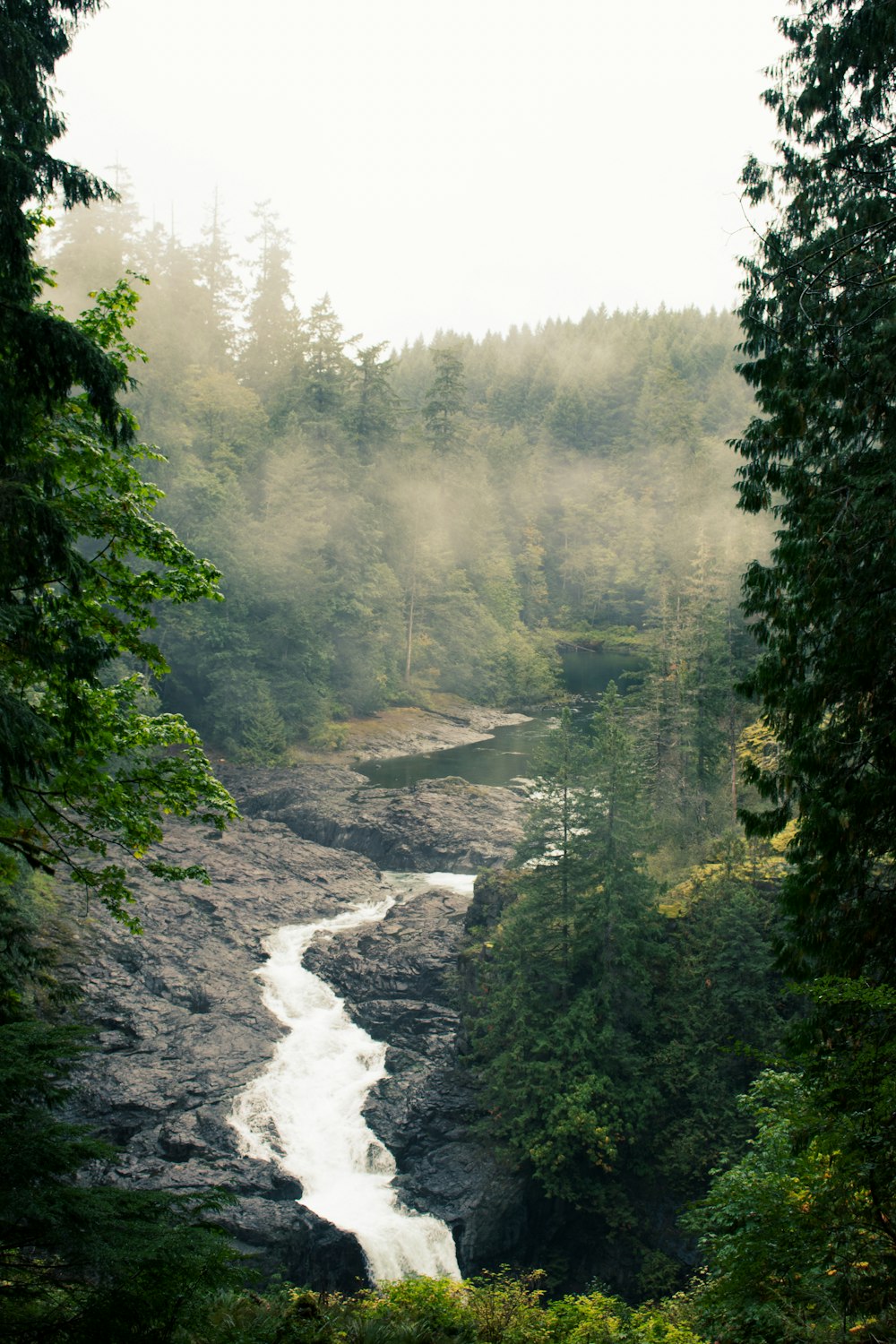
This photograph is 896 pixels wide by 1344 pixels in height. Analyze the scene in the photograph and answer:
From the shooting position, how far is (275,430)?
201 feet

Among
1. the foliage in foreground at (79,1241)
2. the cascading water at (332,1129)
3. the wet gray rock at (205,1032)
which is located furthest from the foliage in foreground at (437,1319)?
the wet gray rock at (205,1032)

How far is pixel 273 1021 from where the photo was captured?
74.1 feet

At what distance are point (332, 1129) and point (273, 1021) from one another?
4162 millimetres

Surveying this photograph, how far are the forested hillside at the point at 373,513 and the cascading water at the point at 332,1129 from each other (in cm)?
1615

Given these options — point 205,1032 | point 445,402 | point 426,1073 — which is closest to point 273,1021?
point 205,1032

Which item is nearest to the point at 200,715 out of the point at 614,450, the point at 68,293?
the point at 68,293

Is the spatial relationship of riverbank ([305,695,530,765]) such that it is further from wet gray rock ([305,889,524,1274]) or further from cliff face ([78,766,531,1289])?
wet gray rock ([305,889,524,1274])

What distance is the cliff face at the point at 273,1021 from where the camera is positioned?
671 inches

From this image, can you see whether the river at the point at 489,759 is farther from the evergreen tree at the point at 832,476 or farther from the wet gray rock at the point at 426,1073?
the evergreen tree at the point at 832,476

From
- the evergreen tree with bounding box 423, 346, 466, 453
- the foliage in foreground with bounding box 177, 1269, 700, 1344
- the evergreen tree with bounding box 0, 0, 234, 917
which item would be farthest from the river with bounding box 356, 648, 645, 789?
the evergreen tree with bounding box 0, 0, 234, 917

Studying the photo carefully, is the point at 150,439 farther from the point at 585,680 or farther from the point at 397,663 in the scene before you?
the point at 585,680

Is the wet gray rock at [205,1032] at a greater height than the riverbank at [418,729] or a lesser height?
lesser

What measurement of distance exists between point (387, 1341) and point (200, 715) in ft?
138

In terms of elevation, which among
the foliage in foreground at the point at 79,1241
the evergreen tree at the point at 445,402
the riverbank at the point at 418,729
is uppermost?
the evergreen tree at the point at 445,402
